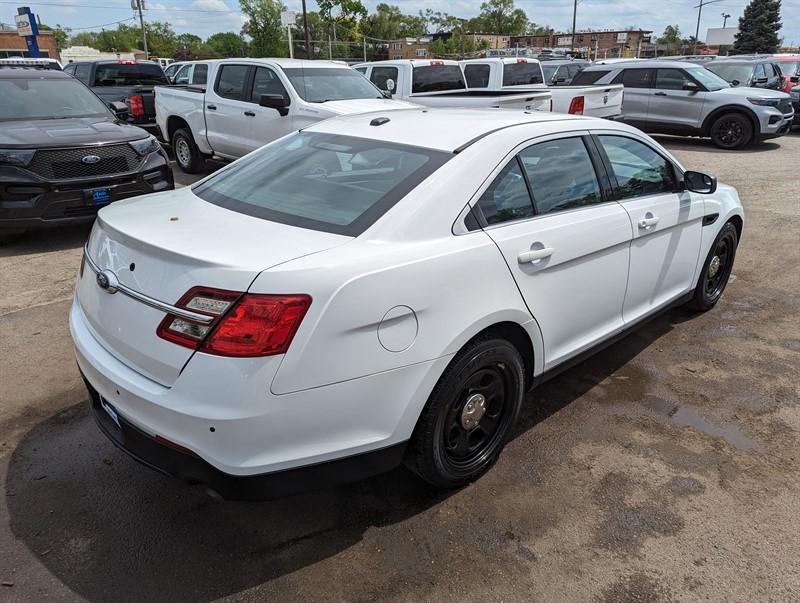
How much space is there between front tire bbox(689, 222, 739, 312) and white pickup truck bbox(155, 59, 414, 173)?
4381mm

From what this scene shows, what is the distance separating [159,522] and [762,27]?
251ft

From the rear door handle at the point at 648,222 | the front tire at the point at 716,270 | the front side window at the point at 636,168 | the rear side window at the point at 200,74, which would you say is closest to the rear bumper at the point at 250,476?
the rear door handle at the point at 648,222

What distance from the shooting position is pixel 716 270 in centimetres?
495

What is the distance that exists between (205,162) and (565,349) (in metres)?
9.13

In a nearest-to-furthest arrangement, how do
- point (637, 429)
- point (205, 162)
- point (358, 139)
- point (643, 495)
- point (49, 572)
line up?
point (49, 572) → point (643, 495) → point (358, 139) → point (637, 429) → point (205, 162)

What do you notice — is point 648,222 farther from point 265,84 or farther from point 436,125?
point 265,84

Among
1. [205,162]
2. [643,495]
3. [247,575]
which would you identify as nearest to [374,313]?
[247,575]

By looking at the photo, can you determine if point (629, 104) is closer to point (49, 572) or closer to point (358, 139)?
point (358, 139)

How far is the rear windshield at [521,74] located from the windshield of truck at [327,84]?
421cm

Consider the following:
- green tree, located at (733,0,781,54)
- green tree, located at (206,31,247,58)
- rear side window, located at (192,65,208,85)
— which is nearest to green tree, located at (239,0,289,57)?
green tree, located at (206,31,247,58)

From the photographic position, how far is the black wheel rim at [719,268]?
4.79 metres

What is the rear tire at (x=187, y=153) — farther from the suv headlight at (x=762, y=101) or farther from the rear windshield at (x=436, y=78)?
the suv headlight at (x=762, y=101)

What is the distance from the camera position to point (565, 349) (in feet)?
10.7

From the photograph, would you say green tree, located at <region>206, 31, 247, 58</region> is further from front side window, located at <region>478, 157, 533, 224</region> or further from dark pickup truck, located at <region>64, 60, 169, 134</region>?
front side window, located at <region>478, 157, 533, 224</region>
